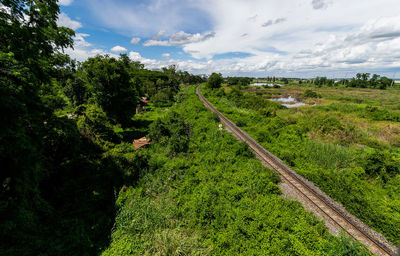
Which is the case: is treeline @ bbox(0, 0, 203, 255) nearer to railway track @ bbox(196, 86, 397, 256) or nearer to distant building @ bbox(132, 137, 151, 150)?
distant building @ bbox(132, 137, 151, 150)

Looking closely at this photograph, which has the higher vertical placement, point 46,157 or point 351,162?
point 46,157

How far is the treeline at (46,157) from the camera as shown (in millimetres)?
4641

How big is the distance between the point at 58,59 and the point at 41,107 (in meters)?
2.71

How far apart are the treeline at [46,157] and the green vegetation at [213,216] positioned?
4.69 feet

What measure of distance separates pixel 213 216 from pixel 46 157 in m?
8.70

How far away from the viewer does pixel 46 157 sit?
23.3ft

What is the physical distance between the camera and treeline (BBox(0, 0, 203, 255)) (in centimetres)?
464

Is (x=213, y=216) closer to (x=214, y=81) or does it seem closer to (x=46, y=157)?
(x=46, y=157)

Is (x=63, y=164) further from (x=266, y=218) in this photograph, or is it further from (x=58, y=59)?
(x=266, y=218)

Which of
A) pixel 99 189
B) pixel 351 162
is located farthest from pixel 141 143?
pixel 351 162

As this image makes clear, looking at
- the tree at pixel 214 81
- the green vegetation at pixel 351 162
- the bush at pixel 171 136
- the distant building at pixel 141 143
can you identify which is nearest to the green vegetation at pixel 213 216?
the bush at pixel 171 136

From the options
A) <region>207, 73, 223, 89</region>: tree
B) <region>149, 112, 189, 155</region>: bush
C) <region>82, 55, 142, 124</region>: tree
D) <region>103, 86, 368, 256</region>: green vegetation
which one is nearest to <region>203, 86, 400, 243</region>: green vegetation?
<region>103, 86, 368, 256</region>: green vegetation

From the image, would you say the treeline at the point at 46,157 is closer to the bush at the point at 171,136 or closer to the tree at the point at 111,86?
the bush at the point at 171,136

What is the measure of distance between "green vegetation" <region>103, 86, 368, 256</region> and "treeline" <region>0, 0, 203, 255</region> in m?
1.43
